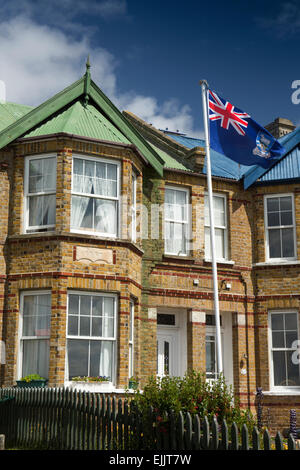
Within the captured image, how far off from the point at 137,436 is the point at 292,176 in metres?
11.6

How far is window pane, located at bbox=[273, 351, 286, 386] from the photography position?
18141mm

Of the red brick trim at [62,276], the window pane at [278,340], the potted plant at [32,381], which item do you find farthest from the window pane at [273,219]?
the potted plant at [32,381]

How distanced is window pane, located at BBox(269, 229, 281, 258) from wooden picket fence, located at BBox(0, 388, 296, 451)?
8382 millimetres

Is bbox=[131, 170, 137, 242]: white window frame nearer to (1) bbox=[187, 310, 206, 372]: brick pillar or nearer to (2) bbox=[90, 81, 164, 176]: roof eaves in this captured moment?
(2) bbox=[90, 81, 164, 176]: roof eaves

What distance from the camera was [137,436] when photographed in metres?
9.57

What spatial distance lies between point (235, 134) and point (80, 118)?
4.41m

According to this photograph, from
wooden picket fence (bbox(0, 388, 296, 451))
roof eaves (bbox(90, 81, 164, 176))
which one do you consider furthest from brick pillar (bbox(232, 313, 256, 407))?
wooden picket fence (bbox(0, 388, 296, 451))

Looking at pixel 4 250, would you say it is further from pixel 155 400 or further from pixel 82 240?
pixel 155 400

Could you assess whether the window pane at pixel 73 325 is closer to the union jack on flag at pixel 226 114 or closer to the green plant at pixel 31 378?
the green plant at pixel 31 378

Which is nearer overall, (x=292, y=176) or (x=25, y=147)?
(x=25, y=147)

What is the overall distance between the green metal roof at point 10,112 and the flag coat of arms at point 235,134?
5964 millimetres

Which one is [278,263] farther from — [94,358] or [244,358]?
[94,358]

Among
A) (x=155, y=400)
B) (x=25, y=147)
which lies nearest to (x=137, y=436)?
(x=155, y=400)
